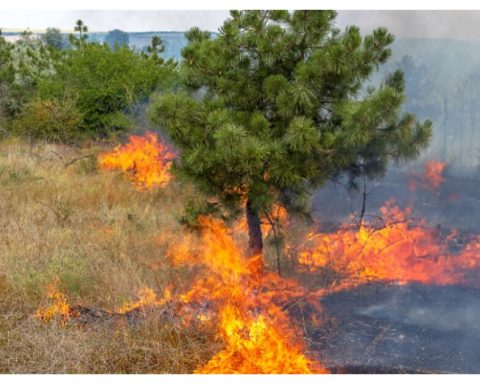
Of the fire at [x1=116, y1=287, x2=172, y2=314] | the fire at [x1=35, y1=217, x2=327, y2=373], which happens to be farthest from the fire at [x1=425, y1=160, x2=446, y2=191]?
the fire at [x1=116, y1=287, x2=172, y2=314]

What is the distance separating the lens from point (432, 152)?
7.36 m

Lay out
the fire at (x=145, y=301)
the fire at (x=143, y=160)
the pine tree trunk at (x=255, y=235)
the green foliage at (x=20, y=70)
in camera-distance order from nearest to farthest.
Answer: the fire at (x=145, y=301)
the pine tree trunk at (x=255, y=235)
the fire at (x=143, y=160)
the green foliage at (x=20, y=70)

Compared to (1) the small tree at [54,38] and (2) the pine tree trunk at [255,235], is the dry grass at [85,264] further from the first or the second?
(1) the small tree at [54,38]

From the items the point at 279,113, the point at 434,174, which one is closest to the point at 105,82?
the point at 434,174

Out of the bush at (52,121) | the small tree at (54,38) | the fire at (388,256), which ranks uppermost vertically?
the small tree at (54,38)

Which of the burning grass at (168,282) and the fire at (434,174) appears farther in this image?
the fire at (434,174)

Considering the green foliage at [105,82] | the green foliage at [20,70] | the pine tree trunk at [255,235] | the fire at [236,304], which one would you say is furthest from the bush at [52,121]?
the pine tree trunk at [255,235]

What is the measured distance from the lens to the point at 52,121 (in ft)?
41.6

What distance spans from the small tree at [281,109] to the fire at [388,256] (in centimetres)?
112

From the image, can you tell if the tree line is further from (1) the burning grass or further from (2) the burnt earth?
(2) the burnt earth

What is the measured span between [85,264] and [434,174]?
4.40 metres

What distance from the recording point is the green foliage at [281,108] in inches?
203

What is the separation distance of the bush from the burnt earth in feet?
28.0

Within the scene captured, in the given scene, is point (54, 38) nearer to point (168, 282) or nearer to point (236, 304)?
point (168, 282)
